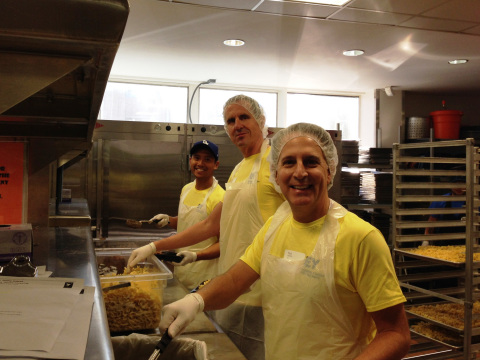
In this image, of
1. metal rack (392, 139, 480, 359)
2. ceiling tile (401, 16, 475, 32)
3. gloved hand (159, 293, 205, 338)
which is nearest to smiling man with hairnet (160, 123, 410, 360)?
gloved hand (159, 293, 205, 338)

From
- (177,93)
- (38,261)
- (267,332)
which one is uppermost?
(177,93)

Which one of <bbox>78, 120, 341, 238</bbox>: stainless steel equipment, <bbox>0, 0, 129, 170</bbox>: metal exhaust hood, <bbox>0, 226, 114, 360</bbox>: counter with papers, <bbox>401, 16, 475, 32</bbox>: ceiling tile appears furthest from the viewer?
<bbox>78, 120, 341, 238</bbox>: stainless steel equipment

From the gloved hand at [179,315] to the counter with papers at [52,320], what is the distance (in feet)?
0.79

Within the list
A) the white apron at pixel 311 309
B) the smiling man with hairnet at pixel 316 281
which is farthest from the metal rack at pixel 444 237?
the white apron at pixel 311 309

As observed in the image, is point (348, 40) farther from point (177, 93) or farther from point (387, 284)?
point (387, 284)

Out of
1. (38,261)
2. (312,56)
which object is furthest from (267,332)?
(312,56)

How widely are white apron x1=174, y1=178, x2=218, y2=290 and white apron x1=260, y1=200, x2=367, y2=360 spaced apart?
1255mm

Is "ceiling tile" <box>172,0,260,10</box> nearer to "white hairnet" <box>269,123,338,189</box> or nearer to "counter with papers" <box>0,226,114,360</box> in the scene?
"white hairnet" <box>269,123,338,189</box>

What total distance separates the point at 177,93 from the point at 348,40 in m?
2.74

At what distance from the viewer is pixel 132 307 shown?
160 centimetres

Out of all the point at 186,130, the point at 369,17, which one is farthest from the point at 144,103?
the point at 369,17

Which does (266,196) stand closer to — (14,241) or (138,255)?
(138,255)

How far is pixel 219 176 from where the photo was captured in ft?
15.6

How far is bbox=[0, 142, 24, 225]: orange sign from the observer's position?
1.96 m
